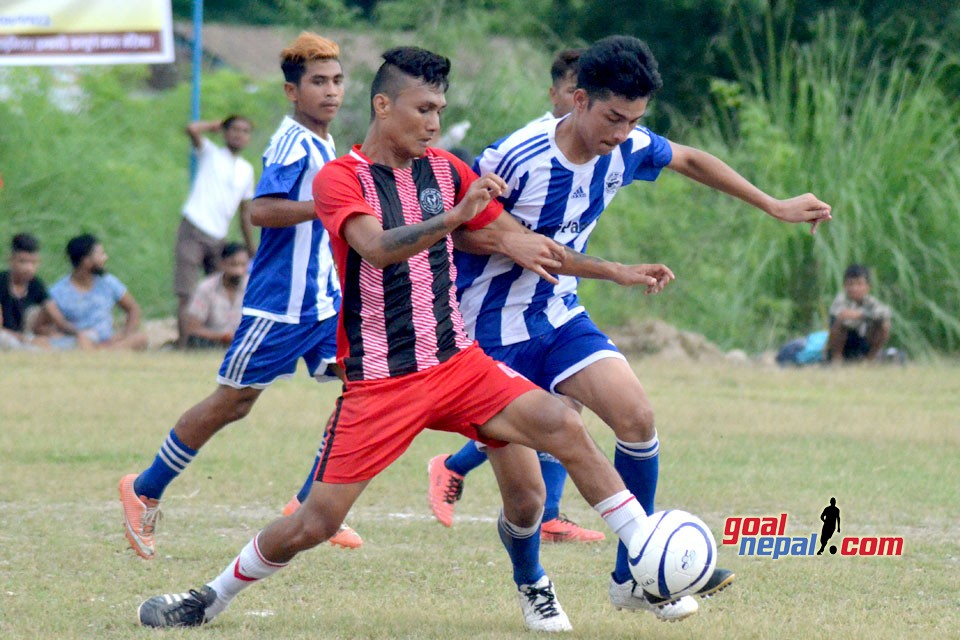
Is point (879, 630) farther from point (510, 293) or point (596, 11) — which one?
point (596, 11)

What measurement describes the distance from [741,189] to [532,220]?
33.6 inches

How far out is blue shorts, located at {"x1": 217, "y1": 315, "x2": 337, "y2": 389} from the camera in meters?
6.05

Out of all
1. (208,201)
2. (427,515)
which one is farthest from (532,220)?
(208,201)

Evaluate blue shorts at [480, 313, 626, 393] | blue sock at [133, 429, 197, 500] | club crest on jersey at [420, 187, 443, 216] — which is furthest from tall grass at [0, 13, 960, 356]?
club crest on jersey at [420, 187, 443, 216]

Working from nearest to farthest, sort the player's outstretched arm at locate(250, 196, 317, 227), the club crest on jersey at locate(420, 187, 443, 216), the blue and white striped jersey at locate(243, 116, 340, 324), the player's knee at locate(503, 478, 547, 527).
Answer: the club crest on jersey at locate(420, 187, 443, 216), the player's knee at locate(503, 478, 547, 527), the player's outstretched arm at locate(250, 196, 317, 227), the blue and white striped jersey at locate(243, 116, 340, 324)

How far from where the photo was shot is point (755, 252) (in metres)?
14.9

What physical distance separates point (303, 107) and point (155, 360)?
258 inches

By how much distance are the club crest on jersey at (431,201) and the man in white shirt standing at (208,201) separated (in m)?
8.52

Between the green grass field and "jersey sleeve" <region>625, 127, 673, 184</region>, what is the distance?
1606 millimetres

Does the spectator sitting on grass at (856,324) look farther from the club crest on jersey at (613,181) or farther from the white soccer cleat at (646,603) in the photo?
the white soccer cleat at (646,603)

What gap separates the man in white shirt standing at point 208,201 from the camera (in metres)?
13.2

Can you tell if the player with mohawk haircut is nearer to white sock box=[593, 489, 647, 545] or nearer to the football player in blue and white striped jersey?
the football player in blue and white striped jersey

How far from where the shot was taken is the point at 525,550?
191 inches
